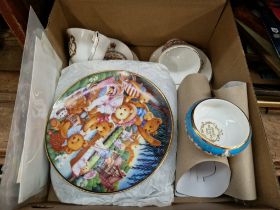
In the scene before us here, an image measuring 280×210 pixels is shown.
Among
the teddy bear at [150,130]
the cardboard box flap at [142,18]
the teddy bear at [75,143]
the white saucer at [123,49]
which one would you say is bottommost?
the teddy bear at [75,143]

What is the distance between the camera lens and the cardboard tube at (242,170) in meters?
0.54

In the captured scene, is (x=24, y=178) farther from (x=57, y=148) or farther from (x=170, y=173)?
(x=170, y=173)

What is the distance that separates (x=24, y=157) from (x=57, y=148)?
9cm

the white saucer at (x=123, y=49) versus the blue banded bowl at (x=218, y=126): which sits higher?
the blue banded bowl at (x=218, y=126)

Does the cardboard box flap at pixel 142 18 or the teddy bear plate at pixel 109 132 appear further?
the cardboard box flap at pixel 142 18

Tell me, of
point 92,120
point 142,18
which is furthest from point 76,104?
point 142,18

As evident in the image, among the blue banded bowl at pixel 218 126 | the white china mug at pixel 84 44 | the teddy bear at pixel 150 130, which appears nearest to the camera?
the blue banded bowl at pixel 218 126

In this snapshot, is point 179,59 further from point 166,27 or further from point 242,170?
point 242,170

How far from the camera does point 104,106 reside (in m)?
0.65

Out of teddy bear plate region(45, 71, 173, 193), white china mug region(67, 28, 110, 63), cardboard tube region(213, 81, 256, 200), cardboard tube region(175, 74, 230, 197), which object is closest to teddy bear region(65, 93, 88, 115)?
teddy bear plate region(45, 71, 173, 193)

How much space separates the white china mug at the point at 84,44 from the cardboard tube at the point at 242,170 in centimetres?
36

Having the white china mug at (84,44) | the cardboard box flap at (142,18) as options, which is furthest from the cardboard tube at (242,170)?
the white china mug at (84,44)

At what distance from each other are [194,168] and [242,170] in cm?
11

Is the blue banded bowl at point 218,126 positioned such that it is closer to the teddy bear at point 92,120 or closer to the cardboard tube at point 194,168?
the cardboard tube at point 194,168
